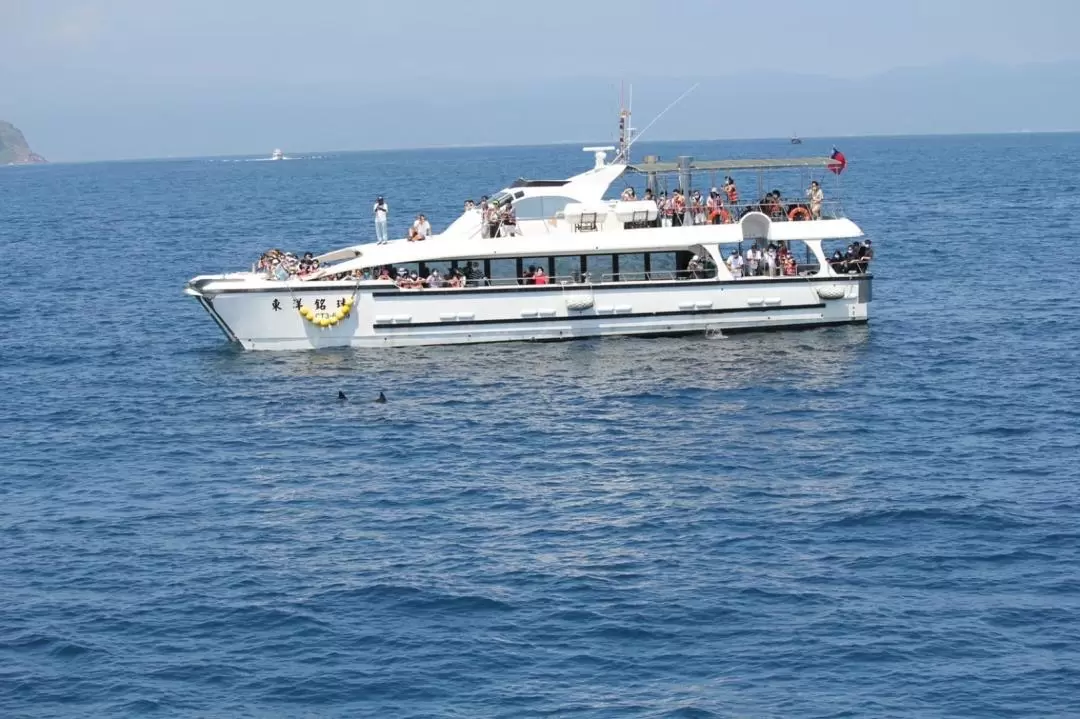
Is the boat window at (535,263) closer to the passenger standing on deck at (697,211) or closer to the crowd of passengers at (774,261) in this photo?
the crowd of passengers at (774,261)

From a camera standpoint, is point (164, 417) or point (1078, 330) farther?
point (1078, 330)

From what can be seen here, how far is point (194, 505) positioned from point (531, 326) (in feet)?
57.9

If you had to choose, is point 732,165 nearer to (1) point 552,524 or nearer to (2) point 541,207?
(2) point 541,207

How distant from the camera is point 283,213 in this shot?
121 m

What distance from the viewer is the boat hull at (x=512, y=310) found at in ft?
155

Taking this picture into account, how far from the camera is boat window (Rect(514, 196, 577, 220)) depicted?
1975 inches

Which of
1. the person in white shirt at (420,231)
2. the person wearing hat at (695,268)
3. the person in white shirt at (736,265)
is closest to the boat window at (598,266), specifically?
the person wearing hat at (695,268)

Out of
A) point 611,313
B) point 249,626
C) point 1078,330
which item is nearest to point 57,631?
point 249,626

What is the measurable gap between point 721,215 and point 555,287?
6.78m

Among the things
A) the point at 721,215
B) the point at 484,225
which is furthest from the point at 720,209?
the point at 484,225

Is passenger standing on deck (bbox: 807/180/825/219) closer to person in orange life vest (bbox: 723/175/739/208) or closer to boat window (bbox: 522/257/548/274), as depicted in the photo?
person in orange life vest (bbox: 723/175/739/208)

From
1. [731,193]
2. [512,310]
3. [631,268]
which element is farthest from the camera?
[731,193]

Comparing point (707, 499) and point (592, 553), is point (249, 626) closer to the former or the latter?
point (592, 553)

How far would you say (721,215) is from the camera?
166 feet
